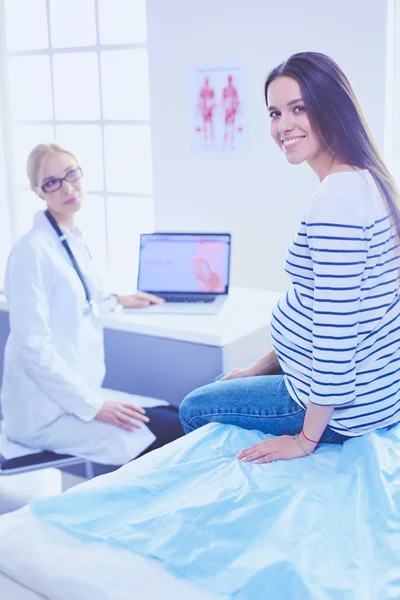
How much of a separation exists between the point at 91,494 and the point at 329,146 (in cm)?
71

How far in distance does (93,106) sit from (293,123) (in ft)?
6.24

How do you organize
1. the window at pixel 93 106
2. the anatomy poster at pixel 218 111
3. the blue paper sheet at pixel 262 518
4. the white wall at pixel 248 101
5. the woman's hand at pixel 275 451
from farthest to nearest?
the window at pixel 93 106 → the anatomy poster at pixel 218 111 → the white wall at pixel 248 101 → the woman's hand at pixel 275 451 → the blue paper sheet at pixel 262 518

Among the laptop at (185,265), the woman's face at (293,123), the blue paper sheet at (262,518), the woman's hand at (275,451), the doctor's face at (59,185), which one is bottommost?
the blue paper sheet at (262,518)

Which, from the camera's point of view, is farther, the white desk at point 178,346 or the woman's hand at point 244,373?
the white desk at point 178,346

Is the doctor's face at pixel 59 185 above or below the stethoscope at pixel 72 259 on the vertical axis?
above

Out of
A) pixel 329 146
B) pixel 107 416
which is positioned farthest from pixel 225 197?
pixel 329 146

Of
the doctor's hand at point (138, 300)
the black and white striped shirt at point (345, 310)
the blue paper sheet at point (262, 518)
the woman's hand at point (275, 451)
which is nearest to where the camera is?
the blue paper sheet at point (262, 518)

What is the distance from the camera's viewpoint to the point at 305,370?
135 centimetres

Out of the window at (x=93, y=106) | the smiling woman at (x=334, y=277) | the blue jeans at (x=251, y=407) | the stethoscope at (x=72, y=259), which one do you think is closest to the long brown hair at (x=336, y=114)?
the smiling woman at (x=334, y=277)

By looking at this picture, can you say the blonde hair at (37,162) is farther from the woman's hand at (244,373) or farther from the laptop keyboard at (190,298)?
the woman's hand at (244,373)

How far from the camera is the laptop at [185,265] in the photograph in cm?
248

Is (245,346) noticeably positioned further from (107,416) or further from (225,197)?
(225,197)

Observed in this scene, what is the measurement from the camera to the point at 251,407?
58.6 inches

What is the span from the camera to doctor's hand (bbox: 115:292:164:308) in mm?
2404
